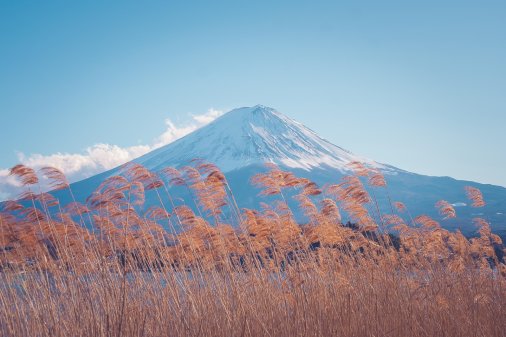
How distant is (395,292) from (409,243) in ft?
7.24

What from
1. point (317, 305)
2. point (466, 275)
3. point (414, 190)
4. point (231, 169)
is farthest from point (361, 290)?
point (231, 169)

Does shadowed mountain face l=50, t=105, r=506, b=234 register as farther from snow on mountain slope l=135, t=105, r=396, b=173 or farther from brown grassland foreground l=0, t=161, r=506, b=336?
brown grassland foreground l=0, t=161, r=506, b=336

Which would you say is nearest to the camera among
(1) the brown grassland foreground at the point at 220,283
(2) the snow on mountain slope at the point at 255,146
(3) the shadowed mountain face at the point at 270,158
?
(1) the brown grassland foreground at the point at 220,283

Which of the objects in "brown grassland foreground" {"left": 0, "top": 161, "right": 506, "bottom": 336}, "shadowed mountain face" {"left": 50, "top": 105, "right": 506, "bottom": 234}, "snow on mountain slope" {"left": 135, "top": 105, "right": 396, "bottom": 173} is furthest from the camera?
"snow on mountain slope" {"left": 135, "top": 105, "right": 396, "bottom": 173}

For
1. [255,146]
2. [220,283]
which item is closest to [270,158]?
[255,146]

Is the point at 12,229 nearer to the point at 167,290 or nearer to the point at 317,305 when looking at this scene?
the point at 167,290

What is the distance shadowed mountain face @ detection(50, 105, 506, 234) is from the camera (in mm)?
126625

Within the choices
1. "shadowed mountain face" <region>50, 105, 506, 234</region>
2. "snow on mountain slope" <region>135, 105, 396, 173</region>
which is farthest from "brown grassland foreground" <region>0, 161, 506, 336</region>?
"snow on mountain slope" <region>135, 105, 396, 173</region>

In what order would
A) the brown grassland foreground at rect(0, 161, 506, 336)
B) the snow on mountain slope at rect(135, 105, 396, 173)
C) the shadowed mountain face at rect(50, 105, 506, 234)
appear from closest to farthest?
the brown grassland foreground at rect(0, 161, 506, 336) → the shadowed mountain face at rect(50, 105, 506, 234) → the snow on mountain slope at rect(135, 105, 396, 173)

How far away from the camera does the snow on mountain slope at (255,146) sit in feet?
467

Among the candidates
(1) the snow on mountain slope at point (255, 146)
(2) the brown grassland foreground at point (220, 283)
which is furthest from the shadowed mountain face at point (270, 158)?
(2) the brown grassland foreground at point (220, 283)

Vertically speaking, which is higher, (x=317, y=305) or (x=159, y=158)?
(x=159, y=158)

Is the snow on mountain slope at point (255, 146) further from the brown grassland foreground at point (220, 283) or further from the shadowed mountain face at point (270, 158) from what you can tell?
the brown grassland foreground at point (220, 283)

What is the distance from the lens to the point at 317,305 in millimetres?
4121
